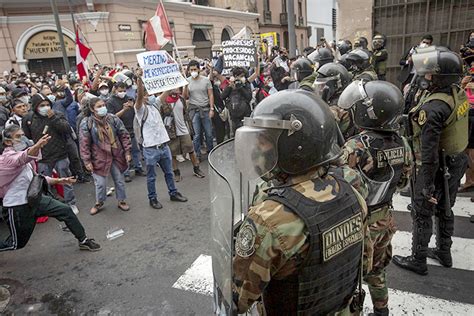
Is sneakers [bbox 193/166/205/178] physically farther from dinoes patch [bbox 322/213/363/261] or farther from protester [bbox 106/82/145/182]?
dinoes patch [bbox 322/213/363/261]

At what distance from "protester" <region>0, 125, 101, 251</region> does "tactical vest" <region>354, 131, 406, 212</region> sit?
11.6ft

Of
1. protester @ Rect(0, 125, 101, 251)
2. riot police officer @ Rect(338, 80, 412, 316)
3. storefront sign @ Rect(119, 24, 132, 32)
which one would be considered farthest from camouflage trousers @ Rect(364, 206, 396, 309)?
storefront sign @ Rect(119, 24, 132, 32)

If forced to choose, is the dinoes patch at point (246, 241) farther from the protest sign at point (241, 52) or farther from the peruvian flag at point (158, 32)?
the protest sign at point (241, 52)

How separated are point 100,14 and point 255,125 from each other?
1806cm

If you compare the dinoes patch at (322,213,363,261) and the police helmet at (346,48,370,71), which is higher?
the police helmet at (346,48,370,71)

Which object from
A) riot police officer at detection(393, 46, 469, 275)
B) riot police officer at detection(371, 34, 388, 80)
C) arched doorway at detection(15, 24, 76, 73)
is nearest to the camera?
riot police officer at detection(393, 46, 469, 275)

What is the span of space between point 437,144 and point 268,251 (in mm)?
2412

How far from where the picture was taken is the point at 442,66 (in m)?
3.13

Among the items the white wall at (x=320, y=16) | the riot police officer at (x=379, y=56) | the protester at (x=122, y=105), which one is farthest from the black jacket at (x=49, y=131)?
the white wall at (x=320, y=16)

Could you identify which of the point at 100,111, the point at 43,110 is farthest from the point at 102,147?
the point at 43,110

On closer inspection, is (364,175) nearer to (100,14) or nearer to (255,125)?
(255,125)

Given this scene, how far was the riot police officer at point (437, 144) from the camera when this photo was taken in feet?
10.2

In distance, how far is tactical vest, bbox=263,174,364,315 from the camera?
1.44m

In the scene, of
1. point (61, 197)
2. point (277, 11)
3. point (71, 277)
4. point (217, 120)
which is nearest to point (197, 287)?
point (71, 277)
